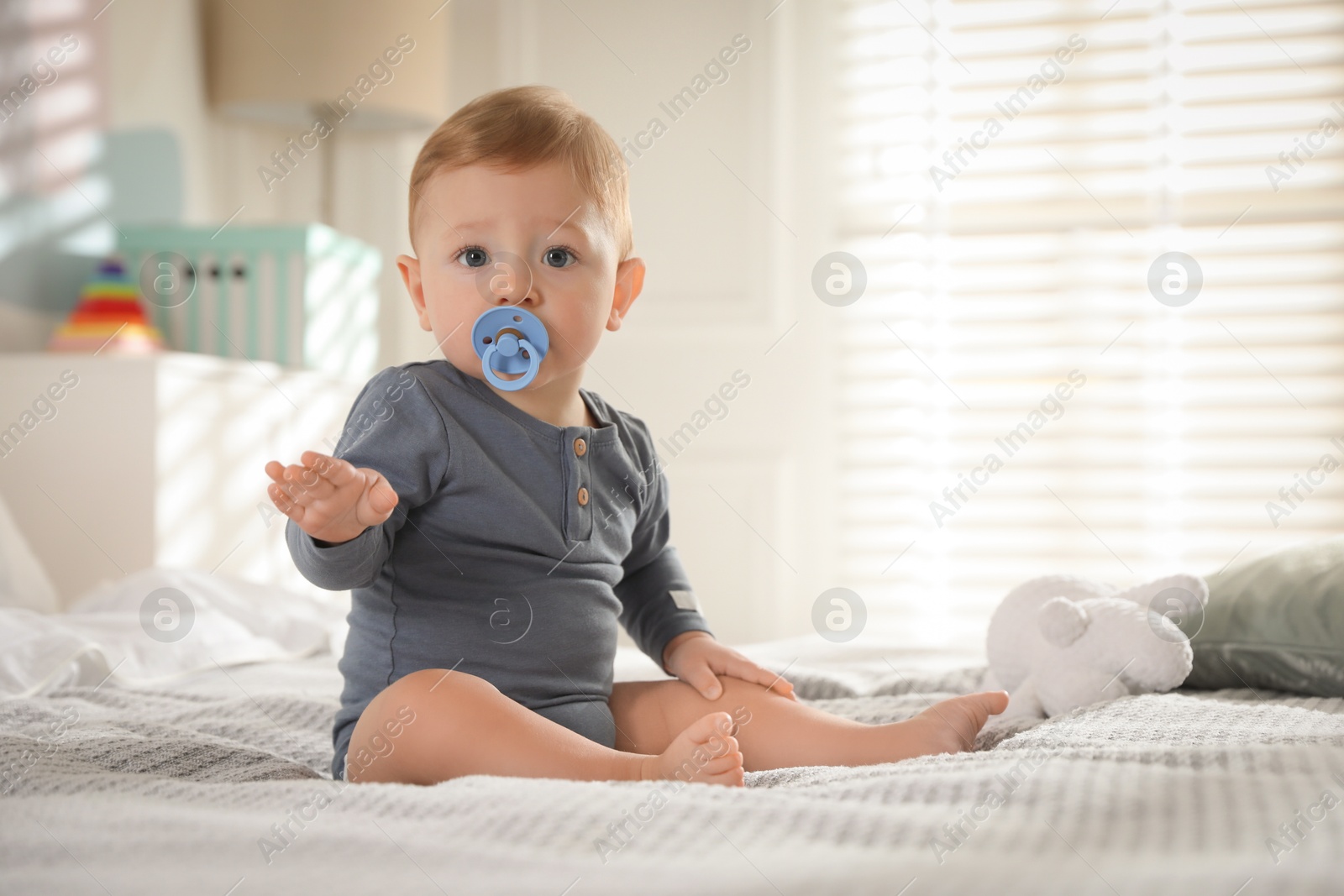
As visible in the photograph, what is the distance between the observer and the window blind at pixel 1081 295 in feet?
8.30

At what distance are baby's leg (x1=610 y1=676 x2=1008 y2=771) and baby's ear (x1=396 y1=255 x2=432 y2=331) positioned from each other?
353mm

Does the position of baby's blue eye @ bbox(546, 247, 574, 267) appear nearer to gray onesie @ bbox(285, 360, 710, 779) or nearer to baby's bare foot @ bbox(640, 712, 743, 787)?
gray onesie @ bbox(285, 360, 710, 779)

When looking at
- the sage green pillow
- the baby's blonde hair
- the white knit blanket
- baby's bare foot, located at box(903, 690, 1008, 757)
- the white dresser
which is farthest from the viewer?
the white dresser

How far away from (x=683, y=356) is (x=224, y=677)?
1600 millimetres

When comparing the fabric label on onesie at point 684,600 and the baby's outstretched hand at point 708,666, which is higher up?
the fabric label on onesie at point 684,600

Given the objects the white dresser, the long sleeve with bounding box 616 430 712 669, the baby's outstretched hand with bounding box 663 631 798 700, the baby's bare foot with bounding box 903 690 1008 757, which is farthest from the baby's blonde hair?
the white dresser

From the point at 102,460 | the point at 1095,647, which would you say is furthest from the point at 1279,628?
the point at 102,460

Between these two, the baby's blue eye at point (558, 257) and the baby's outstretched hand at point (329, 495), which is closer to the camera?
the baby's outstretched hand at point (329, 495)

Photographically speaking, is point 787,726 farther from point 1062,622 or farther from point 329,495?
point 329,495

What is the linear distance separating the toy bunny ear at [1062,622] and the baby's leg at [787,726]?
160mm

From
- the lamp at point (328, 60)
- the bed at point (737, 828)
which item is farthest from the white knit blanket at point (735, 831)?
the lamp at point (328, 60)

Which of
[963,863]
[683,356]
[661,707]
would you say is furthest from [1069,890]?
[683,356]

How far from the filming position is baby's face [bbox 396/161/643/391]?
34.5 inches

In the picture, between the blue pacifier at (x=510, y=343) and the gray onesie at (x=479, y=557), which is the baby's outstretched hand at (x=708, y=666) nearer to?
the gray onesie at (x=479, y=557)
